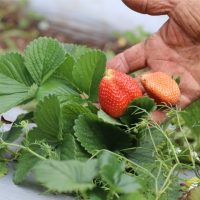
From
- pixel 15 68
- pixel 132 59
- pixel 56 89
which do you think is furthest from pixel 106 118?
pixel 132 59

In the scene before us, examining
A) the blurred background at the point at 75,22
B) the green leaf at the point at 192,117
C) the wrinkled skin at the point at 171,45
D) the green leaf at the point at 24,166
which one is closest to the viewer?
the green leaf at the point at 24,166

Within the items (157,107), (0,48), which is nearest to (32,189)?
(157,107)

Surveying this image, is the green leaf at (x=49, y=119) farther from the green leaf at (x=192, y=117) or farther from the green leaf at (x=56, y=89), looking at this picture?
the green leaf at (x=192, y=117)

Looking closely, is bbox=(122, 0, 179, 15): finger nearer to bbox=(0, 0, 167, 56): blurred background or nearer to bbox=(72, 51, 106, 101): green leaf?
bbox=(72, 51, 106, 101): green leaf

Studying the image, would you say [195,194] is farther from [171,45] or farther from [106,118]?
[171,45]

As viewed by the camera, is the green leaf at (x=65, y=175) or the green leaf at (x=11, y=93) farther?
the green leaf at (x=11, y=93)

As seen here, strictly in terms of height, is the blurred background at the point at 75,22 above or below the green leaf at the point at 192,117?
below

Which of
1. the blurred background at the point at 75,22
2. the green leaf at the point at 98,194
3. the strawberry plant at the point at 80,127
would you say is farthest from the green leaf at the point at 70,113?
the blurred background at the point at 75,22
